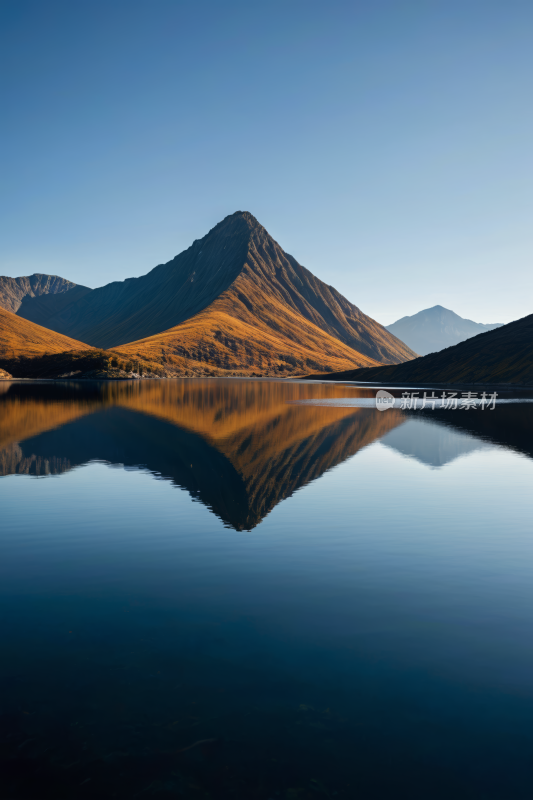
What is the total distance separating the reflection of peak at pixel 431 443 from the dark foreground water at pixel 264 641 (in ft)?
37.1

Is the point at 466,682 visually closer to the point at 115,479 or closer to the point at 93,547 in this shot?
the point at 93,547

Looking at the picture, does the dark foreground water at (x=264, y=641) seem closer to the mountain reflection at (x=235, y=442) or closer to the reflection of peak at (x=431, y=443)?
the mountain reflection at (x=235, y=442)

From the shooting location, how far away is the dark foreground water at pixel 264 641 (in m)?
8.52

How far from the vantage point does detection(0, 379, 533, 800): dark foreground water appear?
28.0 feet

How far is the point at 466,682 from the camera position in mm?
10945

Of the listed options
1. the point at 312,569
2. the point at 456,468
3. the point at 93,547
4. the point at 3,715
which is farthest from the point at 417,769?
the point at 456,468

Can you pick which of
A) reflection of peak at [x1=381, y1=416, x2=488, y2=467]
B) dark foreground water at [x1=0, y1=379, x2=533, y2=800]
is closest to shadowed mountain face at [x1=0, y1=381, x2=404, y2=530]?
dark foreground water at [x1=0, y1=379, x2=533, y2=800]

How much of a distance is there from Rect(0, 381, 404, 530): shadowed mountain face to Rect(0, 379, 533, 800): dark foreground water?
2.54 feet

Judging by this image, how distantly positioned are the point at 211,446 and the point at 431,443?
2128cm

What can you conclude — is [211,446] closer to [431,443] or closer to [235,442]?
[235,442]

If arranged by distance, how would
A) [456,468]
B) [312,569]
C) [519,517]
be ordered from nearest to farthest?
[312,569], [519,517], [456,468]

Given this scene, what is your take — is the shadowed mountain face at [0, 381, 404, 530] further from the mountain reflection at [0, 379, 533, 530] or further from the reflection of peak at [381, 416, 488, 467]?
the reflection of peak at [381, 416, 488, 467]

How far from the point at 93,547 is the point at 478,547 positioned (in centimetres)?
1502

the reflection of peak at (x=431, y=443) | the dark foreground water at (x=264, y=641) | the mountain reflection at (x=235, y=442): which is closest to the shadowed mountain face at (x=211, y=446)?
the mountain reflection at (x=235, y=442)
